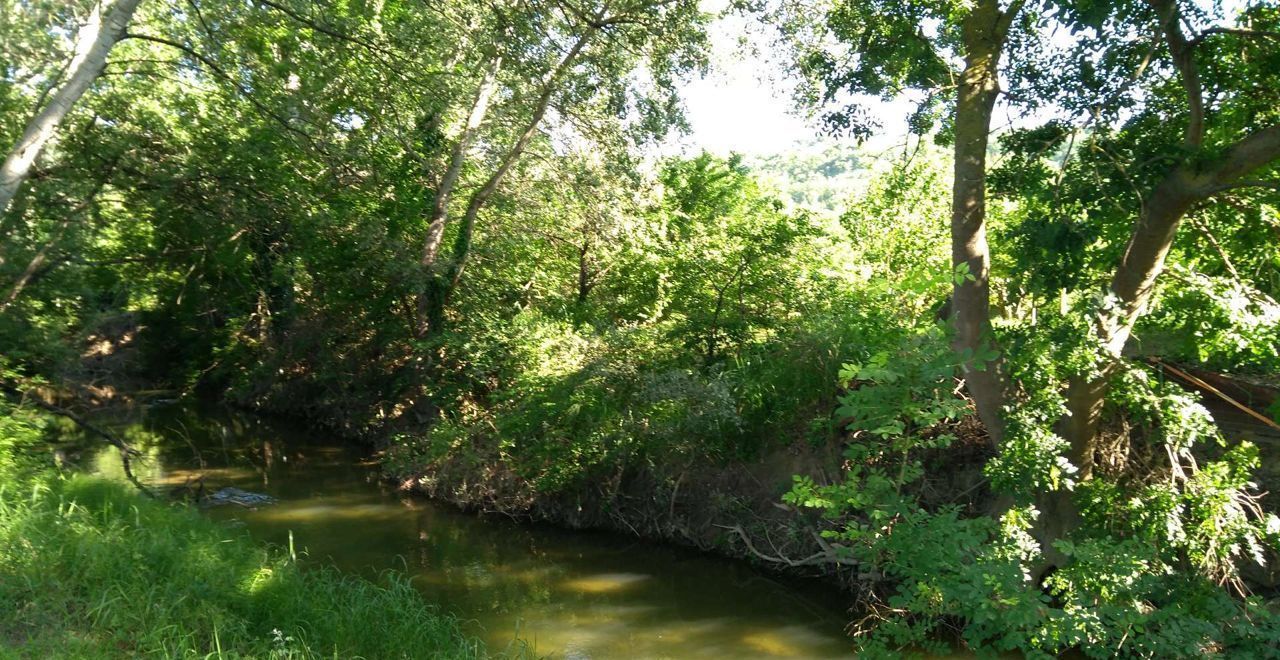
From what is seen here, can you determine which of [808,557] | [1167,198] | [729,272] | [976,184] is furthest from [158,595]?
[729,272]

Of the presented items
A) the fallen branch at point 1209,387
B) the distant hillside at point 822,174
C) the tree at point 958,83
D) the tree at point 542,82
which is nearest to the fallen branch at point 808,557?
the tree at point 958,83

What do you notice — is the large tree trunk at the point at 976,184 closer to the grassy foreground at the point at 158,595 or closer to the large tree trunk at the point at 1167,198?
the large tree trunk at the point at 1167,198

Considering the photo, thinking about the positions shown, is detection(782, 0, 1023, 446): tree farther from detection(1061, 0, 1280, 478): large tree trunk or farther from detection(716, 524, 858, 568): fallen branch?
detection(716, 524, 858, 568): fallen branch

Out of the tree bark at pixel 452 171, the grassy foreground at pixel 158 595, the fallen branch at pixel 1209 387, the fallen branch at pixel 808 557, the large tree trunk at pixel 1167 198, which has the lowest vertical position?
the grassy foreground at pixel 158 595

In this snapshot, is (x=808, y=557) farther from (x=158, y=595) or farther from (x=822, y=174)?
(x=822, y=174)

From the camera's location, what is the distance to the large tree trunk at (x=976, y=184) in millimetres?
8680

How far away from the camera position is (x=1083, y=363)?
7.74 meters

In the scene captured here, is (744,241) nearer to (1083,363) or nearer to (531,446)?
(531,446)

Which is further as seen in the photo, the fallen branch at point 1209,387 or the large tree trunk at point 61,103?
the fallen branch at point 1209,387

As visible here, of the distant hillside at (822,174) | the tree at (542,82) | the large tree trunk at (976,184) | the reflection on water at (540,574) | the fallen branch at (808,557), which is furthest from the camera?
the tree at (542,82)

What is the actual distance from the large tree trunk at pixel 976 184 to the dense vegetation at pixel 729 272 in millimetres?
34

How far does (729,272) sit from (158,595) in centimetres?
1090

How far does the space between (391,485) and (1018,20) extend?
1230cm

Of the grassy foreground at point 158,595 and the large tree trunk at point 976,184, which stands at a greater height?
the large tree trunk at point 976,184
